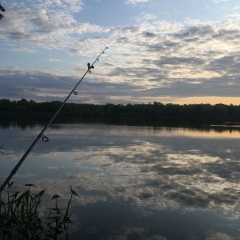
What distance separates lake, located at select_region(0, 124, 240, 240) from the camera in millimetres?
6113

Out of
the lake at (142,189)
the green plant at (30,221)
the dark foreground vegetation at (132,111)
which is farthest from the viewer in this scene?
the dark foreground vegetation at (132,111)

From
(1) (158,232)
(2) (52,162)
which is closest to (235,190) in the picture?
(1) (158,232)

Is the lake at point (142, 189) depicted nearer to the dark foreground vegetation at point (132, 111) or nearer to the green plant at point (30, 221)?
the green plant at point (30, 221)

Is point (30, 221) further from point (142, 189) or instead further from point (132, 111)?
point (132, 111)

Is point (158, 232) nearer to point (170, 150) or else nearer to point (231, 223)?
point (231, 223)

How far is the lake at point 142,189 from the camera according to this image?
20.1 feet

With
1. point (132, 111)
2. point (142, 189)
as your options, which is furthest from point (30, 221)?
point (132, 111)

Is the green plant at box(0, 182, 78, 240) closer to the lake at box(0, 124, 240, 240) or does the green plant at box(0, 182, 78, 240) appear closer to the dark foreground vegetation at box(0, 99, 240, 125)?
the lake at box(0, 124, 240, 240)

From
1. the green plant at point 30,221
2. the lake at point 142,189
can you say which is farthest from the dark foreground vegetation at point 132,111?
the green plant at point 30,221

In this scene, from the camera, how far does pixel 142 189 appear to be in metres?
8.69

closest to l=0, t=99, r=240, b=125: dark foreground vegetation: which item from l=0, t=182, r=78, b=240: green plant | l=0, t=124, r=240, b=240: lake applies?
l=0, t=124, r=240, b=240: lake

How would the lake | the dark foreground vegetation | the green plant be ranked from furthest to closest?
the dark foreground vegetation < the lake < the green plant

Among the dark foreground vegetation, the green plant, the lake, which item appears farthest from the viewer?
the dark foreground vegetation

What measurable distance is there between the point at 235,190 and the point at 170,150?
777 cm
